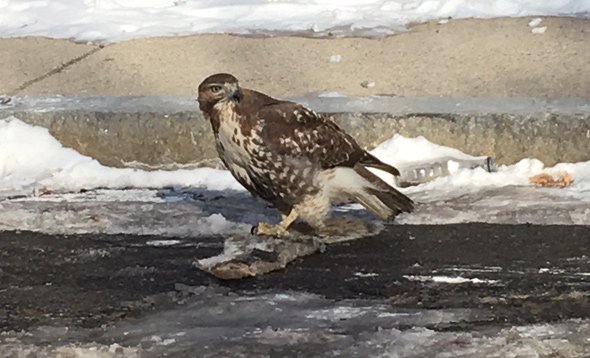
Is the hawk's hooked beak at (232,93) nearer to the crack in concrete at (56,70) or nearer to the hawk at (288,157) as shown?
the hawk at (288,157)

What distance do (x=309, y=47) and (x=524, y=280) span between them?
17.8 ft

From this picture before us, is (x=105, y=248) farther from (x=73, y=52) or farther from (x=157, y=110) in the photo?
(x=73, y=52)

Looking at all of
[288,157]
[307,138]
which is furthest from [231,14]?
[288,157]

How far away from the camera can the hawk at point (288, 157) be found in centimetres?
528

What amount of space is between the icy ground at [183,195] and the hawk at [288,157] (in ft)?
1.00

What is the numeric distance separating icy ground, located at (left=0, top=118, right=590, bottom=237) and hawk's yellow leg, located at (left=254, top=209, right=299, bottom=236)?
233 millimetres

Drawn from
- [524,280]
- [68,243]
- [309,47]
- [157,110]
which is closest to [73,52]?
[309,47]

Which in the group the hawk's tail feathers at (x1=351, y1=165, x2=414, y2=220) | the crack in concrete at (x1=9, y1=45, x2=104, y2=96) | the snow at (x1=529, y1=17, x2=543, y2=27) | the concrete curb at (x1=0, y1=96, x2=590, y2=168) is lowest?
the hawk's tail feathers at (x1=351, y1=165, x2=414, y2=220)

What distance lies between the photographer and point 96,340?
4.27m

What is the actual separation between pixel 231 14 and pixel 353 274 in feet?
27.5

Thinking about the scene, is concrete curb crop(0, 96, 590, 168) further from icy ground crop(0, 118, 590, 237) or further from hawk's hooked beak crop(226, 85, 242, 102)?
hawk's hooked beak crop(226, 85, 242, 102)

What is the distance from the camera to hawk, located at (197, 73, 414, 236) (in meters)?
5.28

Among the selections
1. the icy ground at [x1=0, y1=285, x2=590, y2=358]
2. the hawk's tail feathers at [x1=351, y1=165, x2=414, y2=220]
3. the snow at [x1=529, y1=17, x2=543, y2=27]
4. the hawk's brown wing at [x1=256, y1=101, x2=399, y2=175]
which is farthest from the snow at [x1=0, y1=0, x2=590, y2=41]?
the icy ground at [x1=0, y1=285, x2=590, y2=358]

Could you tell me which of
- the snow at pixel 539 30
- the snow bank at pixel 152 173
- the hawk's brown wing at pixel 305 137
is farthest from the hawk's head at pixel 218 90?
the snow at pixel 539 30
